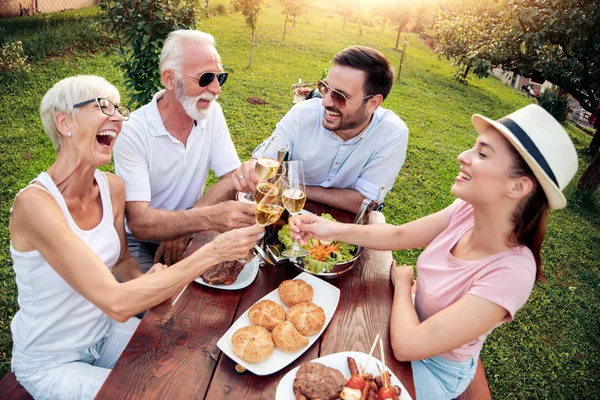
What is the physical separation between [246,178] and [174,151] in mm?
822

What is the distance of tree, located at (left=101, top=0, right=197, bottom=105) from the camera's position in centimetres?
549

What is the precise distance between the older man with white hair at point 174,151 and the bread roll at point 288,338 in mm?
1069

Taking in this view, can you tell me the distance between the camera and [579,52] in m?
6.42

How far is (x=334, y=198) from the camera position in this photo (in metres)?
3.35

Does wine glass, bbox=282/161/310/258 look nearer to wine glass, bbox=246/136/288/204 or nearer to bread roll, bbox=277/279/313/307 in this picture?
wine glass, bbox=246/136/288/204

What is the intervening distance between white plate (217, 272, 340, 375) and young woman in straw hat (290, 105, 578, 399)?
0.35 m

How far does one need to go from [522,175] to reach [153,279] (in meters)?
1.94

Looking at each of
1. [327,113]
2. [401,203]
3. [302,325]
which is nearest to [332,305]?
[302,325]

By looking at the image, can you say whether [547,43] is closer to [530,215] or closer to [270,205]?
[530,215]

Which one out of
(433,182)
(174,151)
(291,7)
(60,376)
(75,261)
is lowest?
(433,182)

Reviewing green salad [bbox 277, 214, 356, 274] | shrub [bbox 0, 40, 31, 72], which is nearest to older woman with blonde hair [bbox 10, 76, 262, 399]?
green salad [bbox 277, 214, 356, 274]

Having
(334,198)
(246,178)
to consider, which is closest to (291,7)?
(334,198)

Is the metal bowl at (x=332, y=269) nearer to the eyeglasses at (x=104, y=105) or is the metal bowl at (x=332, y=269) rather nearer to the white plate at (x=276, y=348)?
the white plate at (x=276, y=348)

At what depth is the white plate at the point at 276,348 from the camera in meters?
1.79
